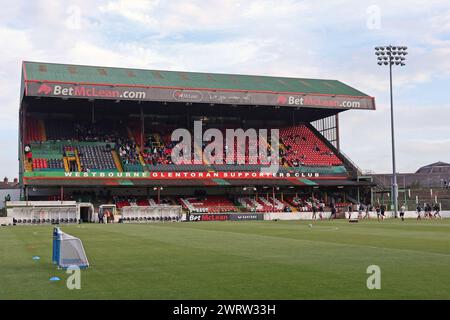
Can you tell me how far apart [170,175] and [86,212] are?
11.7 metres

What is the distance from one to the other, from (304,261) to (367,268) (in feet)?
8.43

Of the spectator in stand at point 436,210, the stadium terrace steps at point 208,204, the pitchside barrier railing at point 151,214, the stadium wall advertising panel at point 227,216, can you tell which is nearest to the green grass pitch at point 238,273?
the pitchside barrier railing at point 151,214

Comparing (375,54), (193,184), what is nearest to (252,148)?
(193,184)

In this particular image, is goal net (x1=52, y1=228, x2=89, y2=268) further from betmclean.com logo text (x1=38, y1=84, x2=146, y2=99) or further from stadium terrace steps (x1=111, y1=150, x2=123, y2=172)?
stadium terrace steps (x1=111, y1=150, x2=123, y2=172)

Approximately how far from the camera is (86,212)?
62438mm

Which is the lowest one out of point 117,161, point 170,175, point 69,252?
point 69,252

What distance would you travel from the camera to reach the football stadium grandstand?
67.6 m

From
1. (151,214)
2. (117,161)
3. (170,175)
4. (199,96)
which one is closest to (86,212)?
(151,214)

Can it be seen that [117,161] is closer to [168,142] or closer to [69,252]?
[168,142]

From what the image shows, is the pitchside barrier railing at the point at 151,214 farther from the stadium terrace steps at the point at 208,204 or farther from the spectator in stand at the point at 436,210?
the spectator in stand at the point at 436,210

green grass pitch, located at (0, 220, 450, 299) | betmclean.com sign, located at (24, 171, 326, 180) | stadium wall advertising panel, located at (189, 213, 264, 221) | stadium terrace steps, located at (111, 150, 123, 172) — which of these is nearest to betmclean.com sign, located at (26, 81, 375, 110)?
stadium terrace steps, located at (111, 150, 123, 172)

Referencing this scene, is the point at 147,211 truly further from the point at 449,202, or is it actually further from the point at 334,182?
the point at 449,202

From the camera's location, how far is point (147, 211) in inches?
2421

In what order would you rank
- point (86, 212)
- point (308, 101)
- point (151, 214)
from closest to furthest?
1. point (151, 214)
2. point (86, 212)
3. point (308, 101)
